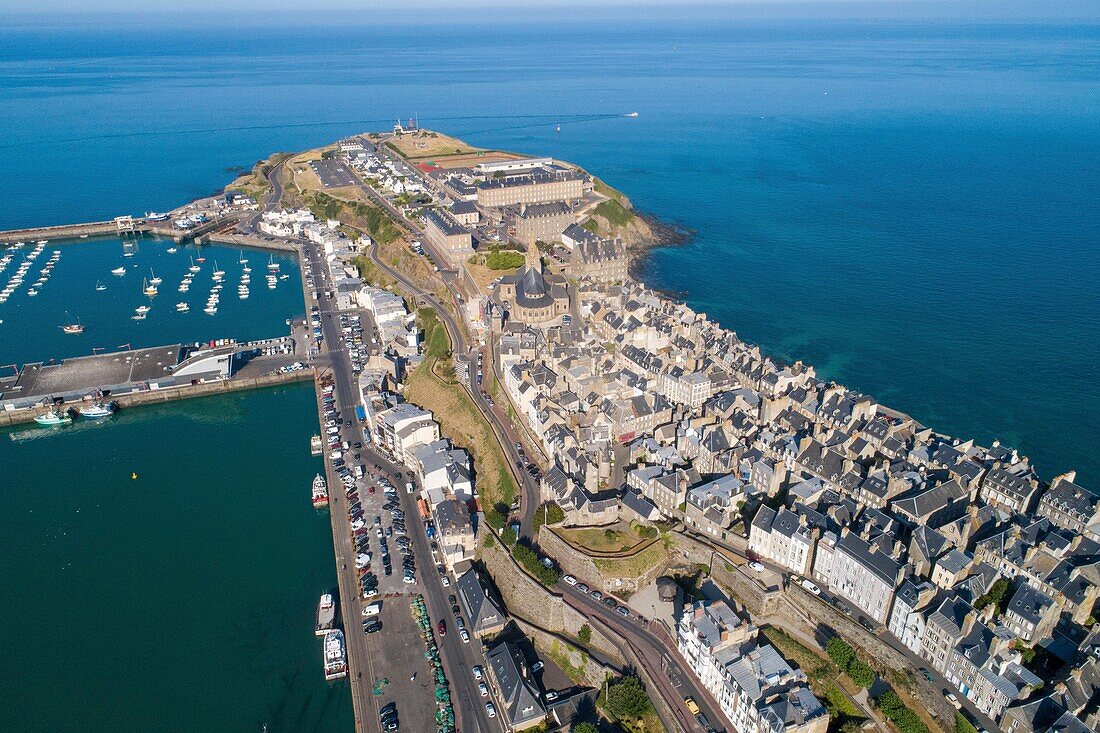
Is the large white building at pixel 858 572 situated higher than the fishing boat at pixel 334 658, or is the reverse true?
the large white building at pixel 858 572

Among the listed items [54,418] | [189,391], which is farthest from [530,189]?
[54,418]

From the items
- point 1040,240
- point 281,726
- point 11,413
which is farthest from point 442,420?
point 1040,240

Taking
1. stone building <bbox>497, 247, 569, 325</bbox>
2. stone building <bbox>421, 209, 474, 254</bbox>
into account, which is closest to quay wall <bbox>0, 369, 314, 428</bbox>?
stone building <bbox>497, 247, 569, 325</bbox>

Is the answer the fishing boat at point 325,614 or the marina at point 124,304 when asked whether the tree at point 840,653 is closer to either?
the fishing boat at point 325,614

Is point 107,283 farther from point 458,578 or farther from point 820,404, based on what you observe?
point 820,404

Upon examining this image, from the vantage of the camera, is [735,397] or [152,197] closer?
[735,397]

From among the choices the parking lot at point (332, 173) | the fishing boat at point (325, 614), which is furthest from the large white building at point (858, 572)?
the parking lot at point (332, 173)
